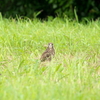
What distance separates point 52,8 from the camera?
514 inches

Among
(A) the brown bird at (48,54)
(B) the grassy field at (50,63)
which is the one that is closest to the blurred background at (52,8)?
(B) the grassy field at (50,63)

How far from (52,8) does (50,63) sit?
6379 mm

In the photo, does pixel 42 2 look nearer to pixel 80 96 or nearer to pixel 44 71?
pixel 44 71

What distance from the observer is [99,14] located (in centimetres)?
1233

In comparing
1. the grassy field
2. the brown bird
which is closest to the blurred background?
the grassy field

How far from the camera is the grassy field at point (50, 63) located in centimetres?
530

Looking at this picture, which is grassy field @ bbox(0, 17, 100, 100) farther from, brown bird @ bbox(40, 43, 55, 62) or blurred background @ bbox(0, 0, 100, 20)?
blurred background @ bbox(0, 0, 100, 20)

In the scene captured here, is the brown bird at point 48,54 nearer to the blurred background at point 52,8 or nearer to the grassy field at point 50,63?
the grassy field at point 50,63

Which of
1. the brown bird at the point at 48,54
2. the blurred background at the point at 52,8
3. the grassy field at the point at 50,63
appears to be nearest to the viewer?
the grassy field at the point at 50,63

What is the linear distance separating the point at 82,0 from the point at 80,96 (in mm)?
7441

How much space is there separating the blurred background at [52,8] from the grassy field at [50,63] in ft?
5.57

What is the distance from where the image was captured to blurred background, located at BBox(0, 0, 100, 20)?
1215 cm

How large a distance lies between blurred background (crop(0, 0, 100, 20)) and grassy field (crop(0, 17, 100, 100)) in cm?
170

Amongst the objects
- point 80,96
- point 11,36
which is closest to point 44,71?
point 80,96
